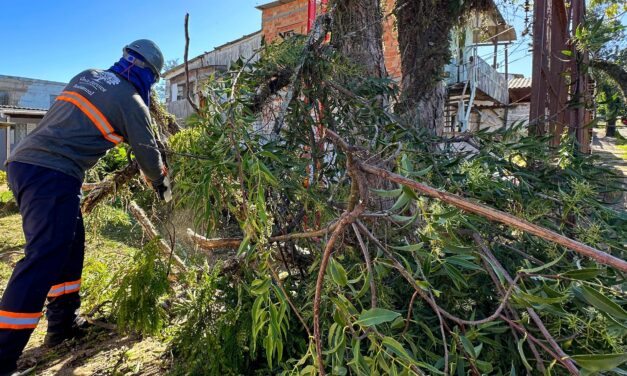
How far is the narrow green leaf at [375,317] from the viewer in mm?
794

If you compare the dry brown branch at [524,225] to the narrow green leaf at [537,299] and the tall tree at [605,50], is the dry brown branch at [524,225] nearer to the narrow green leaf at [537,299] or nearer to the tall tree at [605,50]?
the narrow green leaf at [537,299]

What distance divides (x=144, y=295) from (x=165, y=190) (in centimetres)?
76

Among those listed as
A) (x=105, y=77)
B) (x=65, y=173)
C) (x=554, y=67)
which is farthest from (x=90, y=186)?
(x=554, y=67)

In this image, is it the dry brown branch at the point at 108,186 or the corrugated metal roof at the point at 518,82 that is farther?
the corrugated metal roof at the point at 518,82

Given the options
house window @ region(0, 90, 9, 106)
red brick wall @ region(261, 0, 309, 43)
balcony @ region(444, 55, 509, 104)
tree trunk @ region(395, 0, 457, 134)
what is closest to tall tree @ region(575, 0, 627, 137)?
tree trunk @ region(395, 0, 457, 134)

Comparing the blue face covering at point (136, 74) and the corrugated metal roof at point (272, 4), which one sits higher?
the corrugated metal roof at point (272, 4)

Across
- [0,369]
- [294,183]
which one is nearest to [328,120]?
[294,183]

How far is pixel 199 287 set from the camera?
2.15m

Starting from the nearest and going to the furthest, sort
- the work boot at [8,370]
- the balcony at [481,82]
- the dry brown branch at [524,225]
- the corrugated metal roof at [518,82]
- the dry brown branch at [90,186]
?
1. the dry brown branch at [524,225]
2. the work boot at [8,370]
3. the dry brown branch at [90,186]
4. the balcony at [481,82]
5. the corrugated metal roof at [518,82]

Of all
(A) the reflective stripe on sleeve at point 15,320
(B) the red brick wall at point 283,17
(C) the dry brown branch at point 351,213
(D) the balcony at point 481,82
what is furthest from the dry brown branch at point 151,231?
(B) the red brick wall at point 283,17

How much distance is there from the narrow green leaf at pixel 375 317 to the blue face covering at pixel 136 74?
7.83 ft

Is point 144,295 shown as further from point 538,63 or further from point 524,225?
point 538,63

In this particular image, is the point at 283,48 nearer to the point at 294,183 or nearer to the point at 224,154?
the point at 294,183

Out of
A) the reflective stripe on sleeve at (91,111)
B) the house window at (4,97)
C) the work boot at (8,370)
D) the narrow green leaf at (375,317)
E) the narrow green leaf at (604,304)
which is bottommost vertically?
the work boot at (8,370)
